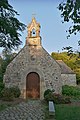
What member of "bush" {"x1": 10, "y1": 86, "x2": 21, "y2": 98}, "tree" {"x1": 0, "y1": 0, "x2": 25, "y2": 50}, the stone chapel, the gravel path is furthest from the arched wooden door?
"tree" {"x1": 0, "y1": 0, "x2": 25, "y2": 50}

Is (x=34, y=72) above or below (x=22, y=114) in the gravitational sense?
above

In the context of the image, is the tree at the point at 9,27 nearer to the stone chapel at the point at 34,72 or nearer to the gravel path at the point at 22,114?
the gravel path at the point at 22,114

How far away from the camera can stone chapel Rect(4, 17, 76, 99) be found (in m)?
22.7

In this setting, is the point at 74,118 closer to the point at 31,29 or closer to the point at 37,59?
the point at 37,59

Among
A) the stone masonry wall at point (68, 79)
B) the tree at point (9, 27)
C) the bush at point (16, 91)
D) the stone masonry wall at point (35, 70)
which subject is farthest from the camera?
the stone masonry wall at point (68, 79)

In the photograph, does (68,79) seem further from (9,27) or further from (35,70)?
(9,27)

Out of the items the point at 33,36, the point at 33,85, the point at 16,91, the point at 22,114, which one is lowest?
the point at 22,114

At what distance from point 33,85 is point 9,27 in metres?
13.9

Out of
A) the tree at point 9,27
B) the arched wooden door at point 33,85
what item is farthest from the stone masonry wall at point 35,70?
the tree at point 9,27

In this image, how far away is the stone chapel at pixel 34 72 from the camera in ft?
74.5

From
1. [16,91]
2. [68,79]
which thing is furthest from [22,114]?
[68,79]

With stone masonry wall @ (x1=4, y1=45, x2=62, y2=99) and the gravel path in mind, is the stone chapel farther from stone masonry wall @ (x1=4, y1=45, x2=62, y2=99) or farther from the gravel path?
the gravel path

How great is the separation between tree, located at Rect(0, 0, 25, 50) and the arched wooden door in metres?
12.0

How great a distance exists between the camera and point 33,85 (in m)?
23.0
